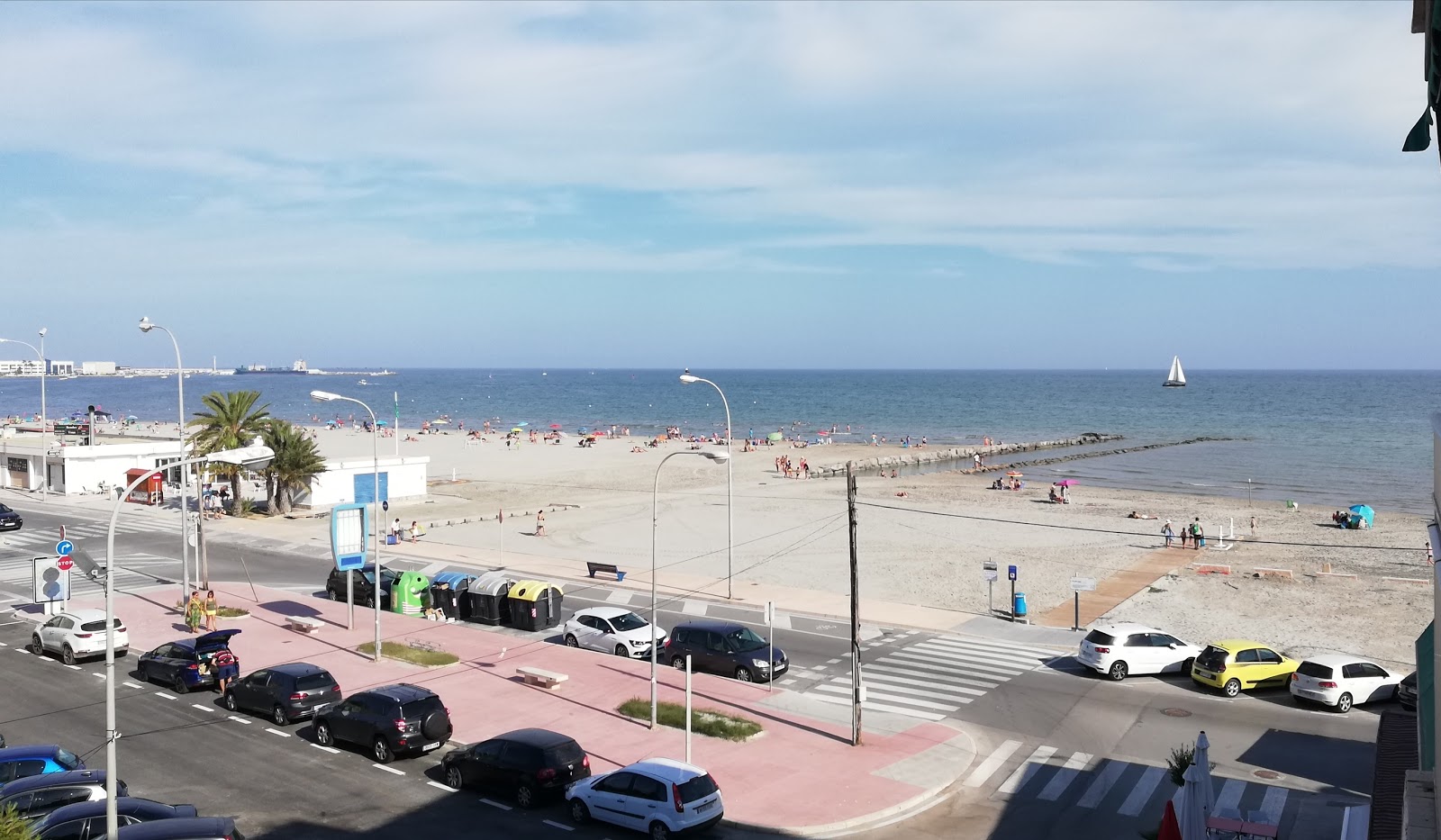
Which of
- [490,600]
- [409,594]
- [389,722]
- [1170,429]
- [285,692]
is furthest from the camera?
[1170,429]

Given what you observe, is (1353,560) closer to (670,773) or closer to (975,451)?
(670,773)

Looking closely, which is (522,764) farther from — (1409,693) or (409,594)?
(1409,693)

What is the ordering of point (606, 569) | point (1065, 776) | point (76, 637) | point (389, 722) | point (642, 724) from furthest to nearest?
point (606, 569), point (76, 637), point (642, 724), point (389, 722), point (1065, 776)

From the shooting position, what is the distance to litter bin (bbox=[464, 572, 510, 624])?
33219 millimetres

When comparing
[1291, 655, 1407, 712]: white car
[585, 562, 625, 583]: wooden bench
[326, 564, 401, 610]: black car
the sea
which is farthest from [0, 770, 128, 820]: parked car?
the sea

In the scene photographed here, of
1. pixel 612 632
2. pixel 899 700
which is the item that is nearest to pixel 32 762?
pixel 612 632

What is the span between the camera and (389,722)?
68.1ft

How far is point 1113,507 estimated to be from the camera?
61.6m

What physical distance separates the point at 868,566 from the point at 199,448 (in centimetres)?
3117

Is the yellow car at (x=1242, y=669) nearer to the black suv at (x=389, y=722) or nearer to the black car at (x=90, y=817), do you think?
the black suv at (x=389, y=722)

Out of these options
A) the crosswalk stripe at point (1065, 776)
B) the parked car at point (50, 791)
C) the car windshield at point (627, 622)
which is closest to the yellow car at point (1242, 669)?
the crosswalk stripe at point (1065, 776)

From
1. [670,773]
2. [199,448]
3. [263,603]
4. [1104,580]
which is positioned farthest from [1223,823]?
[199,448]

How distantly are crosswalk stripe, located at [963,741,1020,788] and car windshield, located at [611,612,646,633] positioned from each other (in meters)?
11.8

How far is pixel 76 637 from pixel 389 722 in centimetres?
1350
